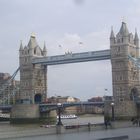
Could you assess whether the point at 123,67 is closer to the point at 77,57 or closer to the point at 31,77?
the point at 77,57

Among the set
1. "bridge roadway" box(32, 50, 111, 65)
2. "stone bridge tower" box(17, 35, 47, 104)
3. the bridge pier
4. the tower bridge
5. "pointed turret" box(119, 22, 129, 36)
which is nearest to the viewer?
the tower bridge

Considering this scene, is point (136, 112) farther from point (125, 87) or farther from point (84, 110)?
point (84, 110)

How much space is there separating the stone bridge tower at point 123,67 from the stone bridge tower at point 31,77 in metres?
18.1

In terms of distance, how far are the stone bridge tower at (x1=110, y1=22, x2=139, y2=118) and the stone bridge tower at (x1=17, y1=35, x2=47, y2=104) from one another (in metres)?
18.1

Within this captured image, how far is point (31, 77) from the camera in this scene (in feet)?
299

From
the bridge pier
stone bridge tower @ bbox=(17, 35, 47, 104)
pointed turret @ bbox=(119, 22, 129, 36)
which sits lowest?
the bridge pier

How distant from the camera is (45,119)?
276 ft

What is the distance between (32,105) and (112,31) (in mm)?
19705

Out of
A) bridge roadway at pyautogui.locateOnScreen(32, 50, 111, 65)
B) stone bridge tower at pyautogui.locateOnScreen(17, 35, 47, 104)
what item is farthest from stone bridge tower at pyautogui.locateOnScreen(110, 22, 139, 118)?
Answer: stone bridge tower at pyautogui.locateOnScreen(17, 35, 47, 104)

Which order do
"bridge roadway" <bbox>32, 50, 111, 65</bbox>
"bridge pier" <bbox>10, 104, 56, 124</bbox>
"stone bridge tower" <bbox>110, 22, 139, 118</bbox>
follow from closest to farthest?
"stone bridge tower" <bbox>110, 22, 139, 118</bbox>
"bridge roadway" <bbox>32, 50, 111, 65</bbox>
"bridge pier" <bbox>10, 104, 56, 124</bbox>

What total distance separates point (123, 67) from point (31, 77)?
2098 cm

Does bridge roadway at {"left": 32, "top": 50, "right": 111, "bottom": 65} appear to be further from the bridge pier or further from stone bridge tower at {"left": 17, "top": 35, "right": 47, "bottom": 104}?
the bridge pier

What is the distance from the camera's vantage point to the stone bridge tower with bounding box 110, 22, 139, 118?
7850 cm

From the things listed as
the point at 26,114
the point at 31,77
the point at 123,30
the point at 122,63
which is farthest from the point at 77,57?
the point at 31,77
